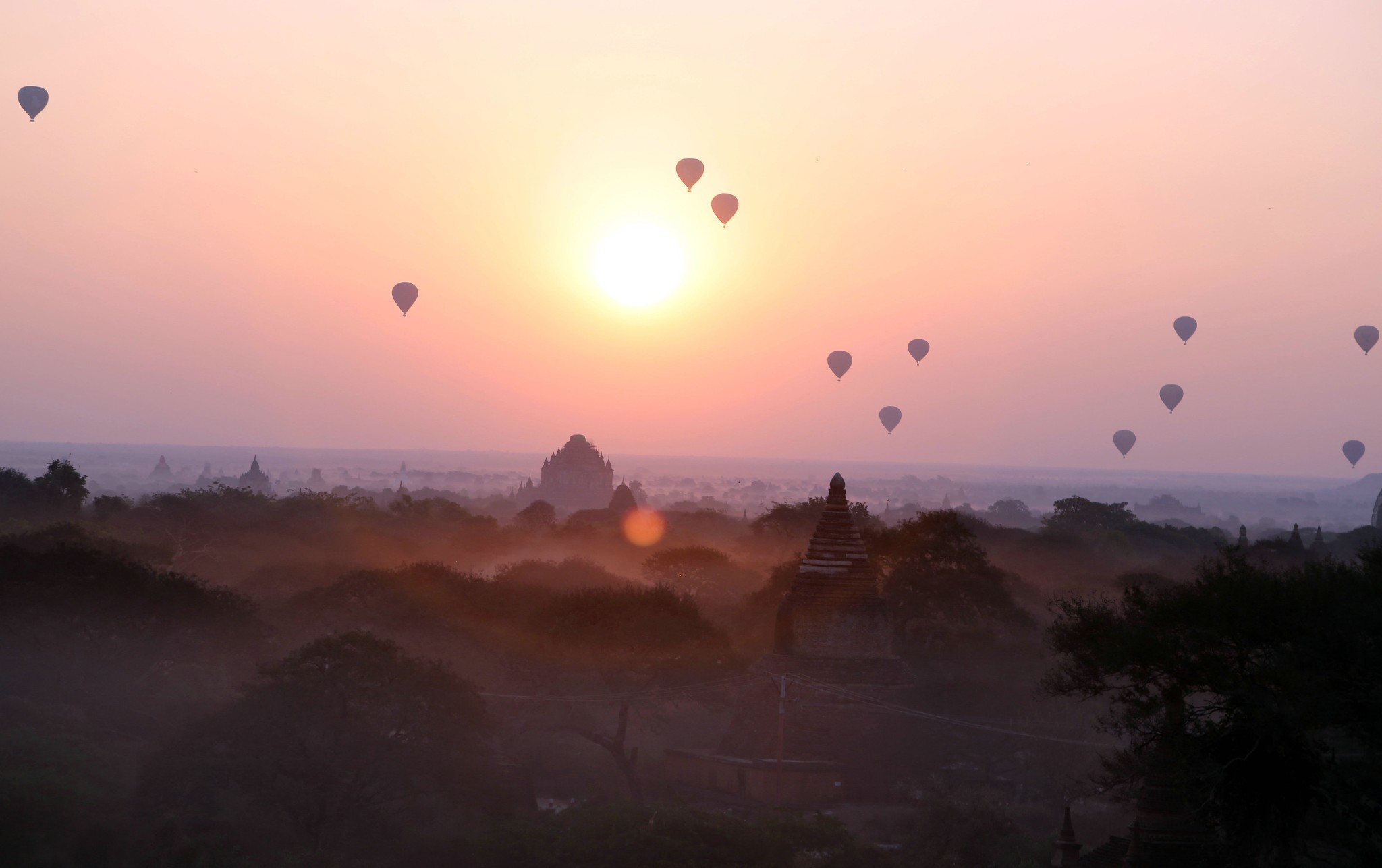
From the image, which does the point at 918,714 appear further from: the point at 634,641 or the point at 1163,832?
the point at 1163,832

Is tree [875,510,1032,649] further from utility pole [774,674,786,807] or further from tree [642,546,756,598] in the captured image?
utility pole [774,674,786,807]

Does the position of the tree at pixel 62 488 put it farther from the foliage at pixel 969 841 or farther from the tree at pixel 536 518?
the foliage at pixel 969 841

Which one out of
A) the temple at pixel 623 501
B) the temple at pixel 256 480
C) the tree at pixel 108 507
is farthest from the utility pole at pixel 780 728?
the temple at pixel 256 480

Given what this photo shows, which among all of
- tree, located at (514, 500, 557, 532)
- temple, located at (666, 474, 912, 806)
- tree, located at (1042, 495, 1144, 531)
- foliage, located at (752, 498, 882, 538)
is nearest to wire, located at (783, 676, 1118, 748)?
temple, located at (666, 474, 912, 806)

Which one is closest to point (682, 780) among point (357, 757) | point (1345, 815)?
point (357, 757)

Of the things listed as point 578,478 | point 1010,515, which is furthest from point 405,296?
point 1010,515

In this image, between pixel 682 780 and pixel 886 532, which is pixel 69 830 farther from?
pixel 886 532
